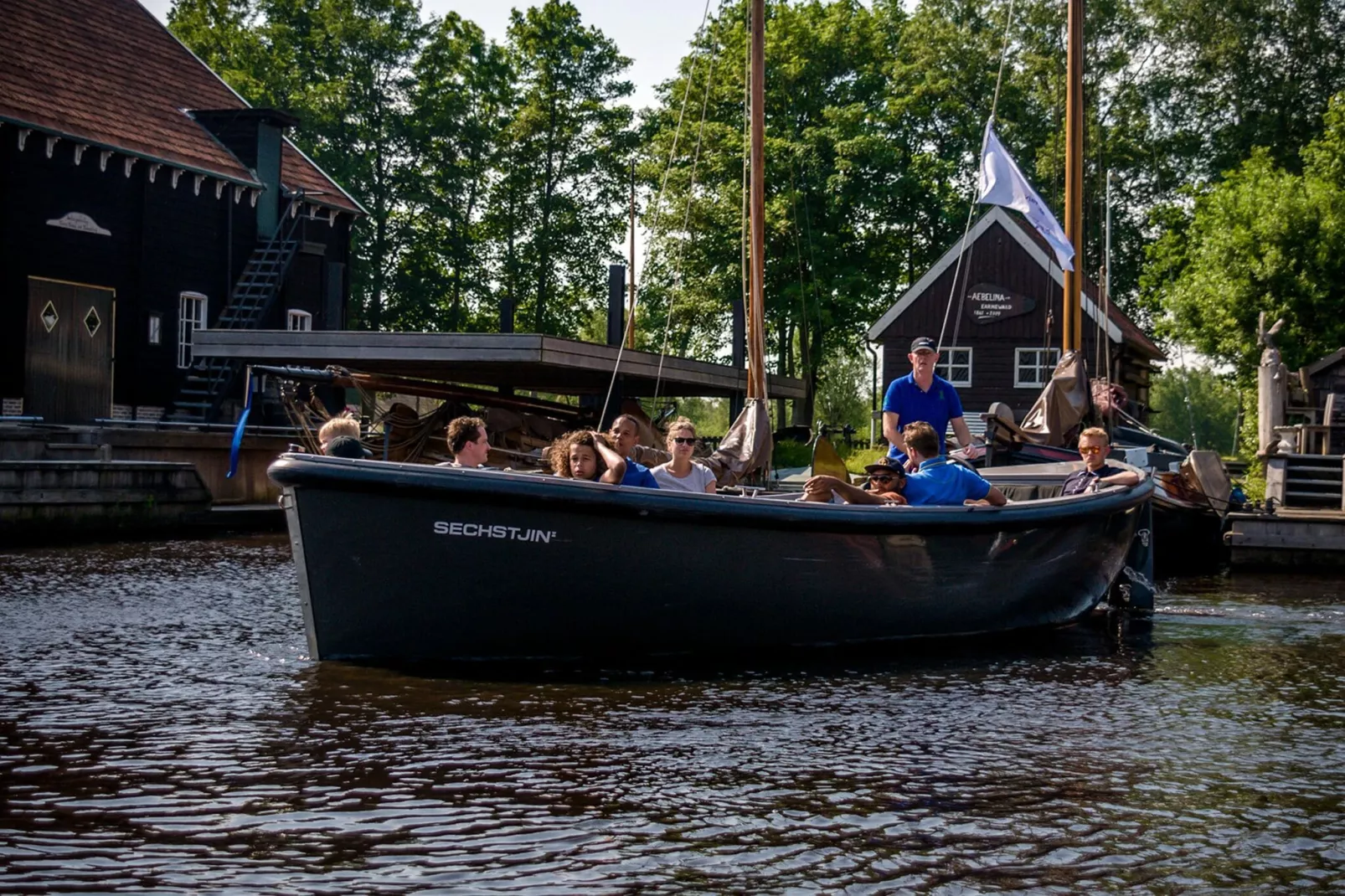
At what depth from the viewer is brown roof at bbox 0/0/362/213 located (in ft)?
81.6

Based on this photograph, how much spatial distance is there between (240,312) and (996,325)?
16889mm

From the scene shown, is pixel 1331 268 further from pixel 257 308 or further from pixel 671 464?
pixel 671 464

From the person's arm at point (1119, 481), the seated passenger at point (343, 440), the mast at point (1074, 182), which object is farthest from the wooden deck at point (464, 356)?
the seated passenger at point (343, 440)

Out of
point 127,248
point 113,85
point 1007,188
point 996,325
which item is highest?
point 113,85

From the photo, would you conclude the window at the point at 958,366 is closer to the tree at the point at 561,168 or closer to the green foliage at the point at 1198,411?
the tree at the point at 561,168

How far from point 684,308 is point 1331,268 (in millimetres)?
17135

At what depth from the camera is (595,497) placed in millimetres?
8094

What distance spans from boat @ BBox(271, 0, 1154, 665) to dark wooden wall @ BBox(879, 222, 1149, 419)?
2440 cm

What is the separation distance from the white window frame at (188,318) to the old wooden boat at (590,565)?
20.5 meters

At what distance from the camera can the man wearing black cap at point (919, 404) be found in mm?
10047

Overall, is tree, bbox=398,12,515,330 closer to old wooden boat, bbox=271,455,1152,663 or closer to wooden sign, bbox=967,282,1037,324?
wooden sign, bbox=967,282,1037,324

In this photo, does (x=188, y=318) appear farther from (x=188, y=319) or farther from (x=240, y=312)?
(x=240, y=312)

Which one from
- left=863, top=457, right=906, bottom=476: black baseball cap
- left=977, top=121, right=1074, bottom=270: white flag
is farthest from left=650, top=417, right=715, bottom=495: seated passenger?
left=977, top=121, right=1074, bottom=270: white flag

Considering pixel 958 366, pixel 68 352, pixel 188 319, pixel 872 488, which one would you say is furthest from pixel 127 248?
pixel 872 488
